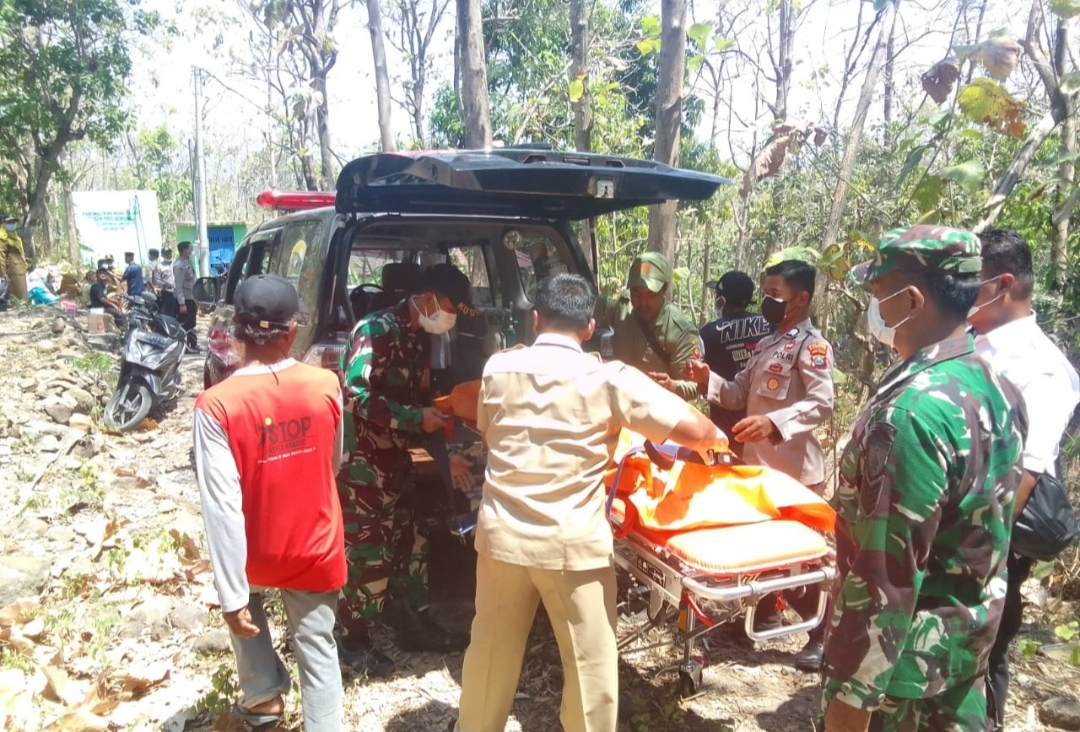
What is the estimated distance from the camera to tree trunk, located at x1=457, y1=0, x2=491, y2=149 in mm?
7719

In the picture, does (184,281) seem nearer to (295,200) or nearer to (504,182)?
(295,200)

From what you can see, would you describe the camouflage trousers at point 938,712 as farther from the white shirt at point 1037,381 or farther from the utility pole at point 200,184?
the utility pole at point 200,184

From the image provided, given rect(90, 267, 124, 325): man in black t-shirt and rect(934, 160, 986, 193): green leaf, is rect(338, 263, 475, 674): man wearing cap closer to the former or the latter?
rect(934, 160, 986, 193): green leaf

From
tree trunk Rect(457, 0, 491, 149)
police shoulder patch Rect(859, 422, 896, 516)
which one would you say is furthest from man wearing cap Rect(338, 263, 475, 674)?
tree trunk Rect(457, 0, 491, 149)

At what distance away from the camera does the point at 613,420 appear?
90.0 inches

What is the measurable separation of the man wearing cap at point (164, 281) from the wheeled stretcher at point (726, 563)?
11400 mm

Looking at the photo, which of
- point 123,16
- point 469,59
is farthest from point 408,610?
point 123,16

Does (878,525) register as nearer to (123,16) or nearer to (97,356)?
(97,356)

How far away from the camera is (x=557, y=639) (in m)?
2.34

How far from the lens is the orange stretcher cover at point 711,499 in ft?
7.73

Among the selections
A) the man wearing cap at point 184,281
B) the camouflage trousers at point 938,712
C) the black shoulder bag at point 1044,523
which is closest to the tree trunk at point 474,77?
the black shoulder bag at point 1044,523

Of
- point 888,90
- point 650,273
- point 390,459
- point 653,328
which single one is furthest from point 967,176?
point 888,90

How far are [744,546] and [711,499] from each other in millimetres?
206

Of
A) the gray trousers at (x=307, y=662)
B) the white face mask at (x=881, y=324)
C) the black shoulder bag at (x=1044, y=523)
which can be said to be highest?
the white face mask at (x=881, y=324)
